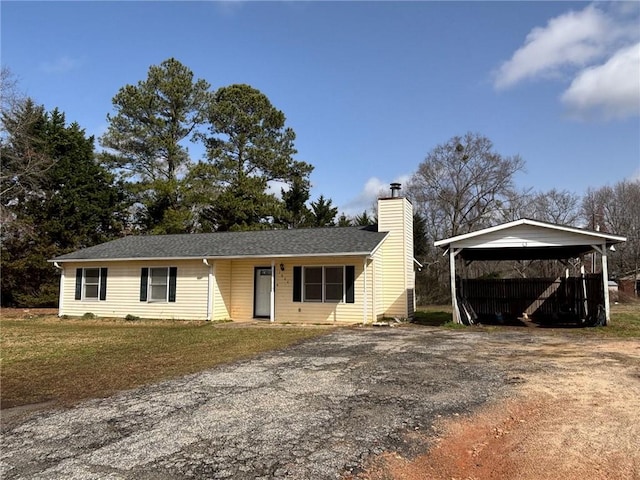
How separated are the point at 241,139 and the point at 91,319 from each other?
675 inches

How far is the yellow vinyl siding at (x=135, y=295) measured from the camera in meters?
16.2

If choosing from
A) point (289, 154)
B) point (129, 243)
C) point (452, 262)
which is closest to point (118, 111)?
point (289, 154)

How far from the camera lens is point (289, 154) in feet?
104

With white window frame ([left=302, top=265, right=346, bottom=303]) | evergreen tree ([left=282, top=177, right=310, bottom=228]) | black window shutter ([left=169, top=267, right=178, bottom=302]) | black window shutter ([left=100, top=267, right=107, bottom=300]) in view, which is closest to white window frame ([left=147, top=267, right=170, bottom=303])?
black window shutter ([left=169, top=267, right=178, bottom=302])

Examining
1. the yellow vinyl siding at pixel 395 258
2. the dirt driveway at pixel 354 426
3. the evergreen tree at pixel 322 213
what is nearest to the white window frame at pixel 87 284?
the yellow vinyl siding at pixel 395 258

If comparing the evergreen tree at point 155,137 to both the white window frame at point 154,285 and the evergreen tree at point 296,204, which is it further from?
the white window frame at point 154,285

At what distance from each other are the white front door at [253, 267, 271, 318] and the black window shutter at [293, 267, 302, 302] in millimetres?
1191

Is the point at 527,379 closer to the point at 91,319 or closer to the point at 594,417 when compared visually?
the point at 594,417

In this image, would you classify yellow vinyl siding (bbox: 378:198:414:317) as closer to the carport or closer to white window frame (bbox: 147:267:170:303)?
the carport

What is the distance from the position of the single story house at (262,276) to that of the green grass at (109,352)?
1587 mm

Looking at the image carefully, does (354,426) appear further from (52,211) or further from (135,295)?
(52,211)

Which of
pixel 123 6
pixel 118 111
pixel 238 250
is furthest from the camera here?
pixel 118 111

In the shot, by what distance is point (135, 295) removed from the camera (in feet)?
56.0

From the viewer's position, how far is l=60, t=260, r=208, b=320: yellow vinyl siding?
53.2 ft
